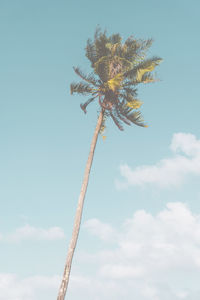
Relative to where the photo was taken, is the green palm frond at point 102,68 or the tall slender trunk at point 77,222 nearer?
the tall slender trunk at point 77,222

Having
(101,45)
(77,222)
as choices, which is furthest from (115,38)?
(77,222)

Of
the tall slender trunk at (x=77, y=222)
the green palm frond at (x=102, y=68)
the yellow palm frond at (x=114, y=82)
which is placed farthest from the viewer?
the green palm frond at (x=102, y=68)

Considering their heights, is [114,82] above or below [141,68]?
below

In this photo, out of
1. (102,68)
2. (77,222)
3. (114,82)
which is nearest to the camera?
(77,222)

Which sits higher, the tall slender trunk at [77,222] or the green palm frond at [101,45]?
the green palm frond at [101,45]

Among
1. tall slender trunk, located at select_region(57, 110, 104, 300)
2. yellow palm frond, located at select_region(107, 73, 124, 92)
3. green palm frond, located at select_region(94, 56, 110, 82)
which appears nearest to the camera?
tall slender trunk, located at select_region(57, 110, 104, 300)

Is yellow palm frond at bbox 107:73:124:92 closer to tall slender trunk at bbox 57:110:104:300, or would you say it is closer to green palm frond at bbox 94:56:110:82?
green palm frond at bbox 94:56:110:82

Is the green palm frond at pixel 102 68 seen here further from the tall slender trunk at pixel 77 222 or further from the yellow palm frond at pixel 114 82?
the tall slender trunk at pixel 77 222

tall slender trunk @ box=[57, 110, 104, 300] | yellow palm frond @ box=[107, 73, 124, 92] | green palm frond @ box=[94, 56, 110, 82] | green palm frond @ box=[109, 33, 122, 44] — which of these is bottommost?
tall slender trunk @ box=[57, 110, 104, 300]

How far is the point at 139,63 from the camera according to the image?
61.6 feet

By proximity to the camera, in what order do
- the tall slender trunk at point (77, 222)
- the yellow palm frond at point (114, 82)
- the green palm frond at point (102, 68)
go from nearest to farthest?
the tall slender trunk at point (77, 222), the yellow palm frond at point (114, 82), the green palm frond at point (102, 68)

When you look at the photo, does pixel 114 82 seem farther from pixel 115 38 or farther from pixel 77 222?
pixel 77 222

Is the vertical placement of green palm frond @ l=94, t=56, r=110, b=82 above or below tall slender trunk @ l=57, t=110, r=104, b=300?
above

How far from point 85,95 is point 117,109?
199cm
